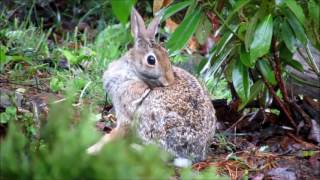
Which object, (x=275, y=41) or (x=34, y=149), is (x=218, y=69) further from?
(x=34, y=149)

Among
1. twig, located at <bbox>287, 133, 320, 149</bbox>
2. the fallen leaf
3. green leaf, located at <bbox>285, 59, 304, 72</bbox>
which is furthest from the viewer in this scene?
twig, located at <bbox>287, 133, 320, 149</bbox>

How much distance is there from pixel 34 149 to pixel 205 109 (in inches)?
75.9

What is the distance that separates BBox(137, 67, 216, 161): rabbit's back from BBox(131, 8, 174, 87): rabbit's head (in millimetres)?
74

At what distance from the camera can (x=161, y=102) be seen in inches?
173

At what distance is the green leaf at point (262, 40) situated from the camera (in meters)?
4.16

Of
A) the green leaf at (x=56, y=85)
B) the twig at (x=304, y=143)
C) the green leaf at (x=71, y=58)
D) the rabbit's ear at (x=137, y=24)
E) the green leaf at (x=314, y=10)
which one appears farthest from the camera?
the green leaf at (x=71, y=58)

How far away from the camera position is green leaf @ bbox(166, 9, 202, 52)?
429 cm

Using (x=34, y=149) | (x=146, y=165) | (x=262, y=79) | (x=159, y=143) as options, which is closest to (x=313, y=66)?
(x=262, y=79)

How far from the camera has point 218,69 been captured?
492 centimetres

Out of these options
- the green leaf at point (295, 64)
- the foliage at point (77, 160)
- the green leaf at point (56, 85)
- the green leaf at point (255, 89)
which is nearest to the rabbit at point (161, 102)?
the green leaf at point (255, 89)

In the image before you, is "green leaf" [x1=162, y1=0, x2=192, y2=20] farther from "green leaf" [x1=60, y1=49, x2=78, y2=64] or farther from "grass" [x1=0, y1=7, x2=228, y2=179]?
"green leaf" [x1=60, y1=49, x2=78, y2=64]

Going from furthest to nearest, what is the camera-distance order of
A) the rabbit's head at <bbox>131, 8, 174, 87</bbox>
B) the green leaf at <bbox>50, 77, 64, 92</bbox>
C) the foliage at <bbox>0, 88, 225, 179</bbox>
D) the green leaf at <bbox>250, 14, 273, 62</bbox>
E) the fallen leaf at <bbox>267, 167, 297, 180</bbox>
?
the green leaf at <bbox>50, 77, 64, 92</bbox> → the rabbit's head at <bbox>131, 8, 174, 87</bbox> → the fallen leaf at <bbox>267, 167, 297, 180</bbox> → the green leaf at <bbox>250, 14, 273, 62</bbox> → the foliage at <bbox>0, 88, 225, 179</bbox>

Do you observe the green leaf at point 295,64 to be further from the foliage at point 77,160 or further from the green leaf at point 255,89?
the foliage at point 77,160

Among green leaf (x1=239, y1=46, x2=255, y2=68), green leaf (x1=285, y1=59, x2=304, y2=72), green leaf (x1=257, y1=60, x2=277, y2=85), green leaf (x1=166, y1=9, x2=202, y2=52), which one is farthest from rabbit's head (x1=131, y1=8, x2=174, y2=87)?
green leaf (x1=285, y1=59, x2=304, y2=72)
